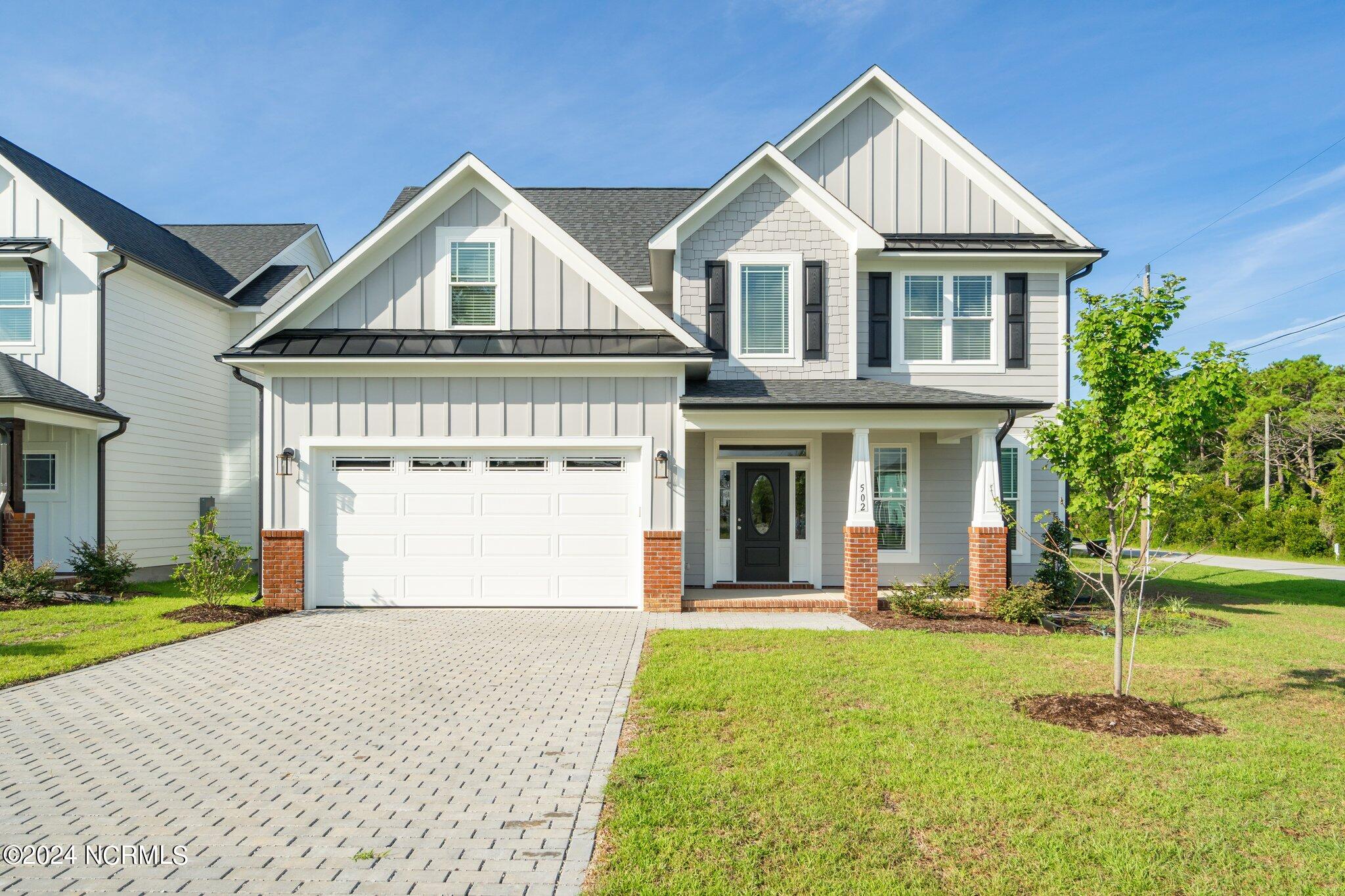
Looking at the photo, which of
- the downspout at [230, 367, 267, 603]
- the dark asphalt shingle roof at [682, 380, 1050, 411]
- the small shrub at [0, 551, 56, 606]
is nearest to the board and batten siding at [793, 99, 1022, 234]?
the dark asphalt shingle roof at [682, 380, 1050, 411]

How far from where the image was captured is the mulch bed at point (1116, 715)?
20.5 ft

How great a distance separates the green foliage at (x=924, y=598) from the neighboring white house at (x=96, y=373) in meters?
14.8

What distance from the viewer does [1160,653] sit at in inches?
364

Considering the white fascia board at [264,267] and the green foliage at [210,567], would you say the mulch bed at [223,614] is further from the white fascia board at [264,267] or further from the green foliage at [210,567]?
the white fascia board at [264,267]

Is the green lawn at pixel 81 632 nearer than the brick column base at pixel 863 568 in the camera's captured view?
Yes

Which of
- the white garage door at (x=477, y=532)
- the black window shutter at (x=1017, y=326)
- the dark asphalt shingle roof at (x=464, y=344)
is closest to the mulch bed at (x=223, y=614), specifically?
the white garage door at (x=477, y=532)

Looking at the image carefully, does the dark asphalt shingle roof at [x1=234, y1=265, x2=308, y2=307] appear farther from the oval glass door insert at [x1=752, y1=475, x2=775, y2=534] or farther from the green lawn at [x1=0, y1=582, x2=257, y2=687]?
the oval glass door insert at [x1=752, y1=475, x2=775, y2=534]

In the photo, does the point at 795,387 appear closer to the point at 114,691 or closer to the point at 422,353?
the point at 422,353

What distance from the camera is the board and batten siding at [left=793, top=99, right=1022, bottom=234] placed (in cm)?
1469

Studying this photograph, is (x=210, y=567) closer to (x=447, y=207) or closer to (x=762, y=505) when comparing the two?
(x=447, y=207)

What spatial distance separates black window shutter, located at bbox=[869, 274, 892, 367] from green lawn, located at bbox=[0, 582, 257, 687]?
1144 centimetres

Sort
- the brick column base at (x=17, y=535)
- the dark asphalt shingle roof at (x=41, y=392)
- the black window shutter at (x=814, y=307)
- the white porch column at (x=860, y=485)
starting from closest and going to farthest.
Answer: the white porch column at (x=860, y=485) → the dark asphalt shingle roof at (x=41, y=392) → the black window shutter at (x=814, y=307) → the brick column base at (x=17, y=535)

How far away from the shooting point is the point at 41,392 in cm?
1387

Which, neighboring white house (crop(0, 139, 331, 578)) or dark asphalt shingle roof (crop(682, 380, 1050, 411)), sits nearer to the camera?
dark asphalt shingle roof (crop(682, 380, 1050, 411))
